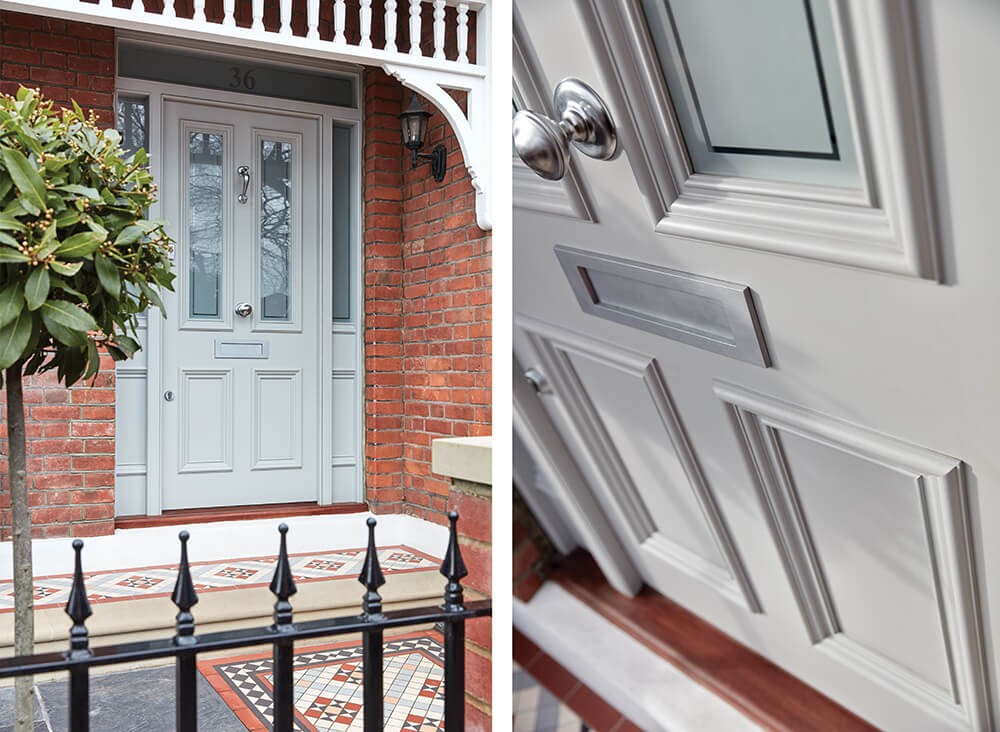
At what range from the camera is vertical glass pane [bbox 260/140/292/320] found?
2.98 metres

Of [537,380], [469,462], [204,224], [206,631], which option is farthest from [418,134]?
[537,380]

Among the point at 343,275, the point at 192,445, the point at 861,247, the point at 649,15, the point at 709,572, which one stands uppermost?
the point at 343,275

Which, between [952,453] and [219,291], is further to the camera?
[219,291]

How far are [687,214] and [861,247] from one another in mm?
87

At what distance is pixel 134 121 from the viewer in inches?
110

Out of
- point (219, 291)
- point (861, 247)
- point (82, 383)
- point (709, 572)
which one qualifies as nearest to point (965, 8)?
point (861, 247)

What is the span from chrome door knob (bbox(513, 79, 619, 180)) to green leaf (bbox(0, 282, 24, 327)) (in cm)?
99

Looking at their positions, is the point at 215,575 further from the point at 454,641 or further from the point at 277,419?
the point at 454,641

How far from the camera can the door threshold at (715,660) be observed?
10.7 inches

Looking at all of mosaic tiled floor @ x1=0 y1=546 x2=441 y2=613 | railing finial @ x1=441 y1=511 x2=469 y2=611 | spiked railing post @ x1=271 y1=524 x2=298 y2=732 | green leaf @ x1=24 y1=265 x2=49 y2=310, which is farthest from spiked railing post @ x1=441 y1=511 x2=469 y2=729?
mosaic tiled floor @ x1=0 y1=546 x2=441 y2=613

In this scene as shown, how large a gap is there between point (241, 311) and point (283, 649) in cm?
209

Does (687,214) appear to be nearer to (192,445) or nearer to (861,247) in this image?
(861,247)

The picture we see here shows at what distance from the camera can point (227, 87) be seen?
2.93 metres

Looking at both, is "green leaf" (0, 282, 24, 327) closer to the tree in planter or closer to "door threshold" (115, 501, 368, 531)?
the tree in planter
